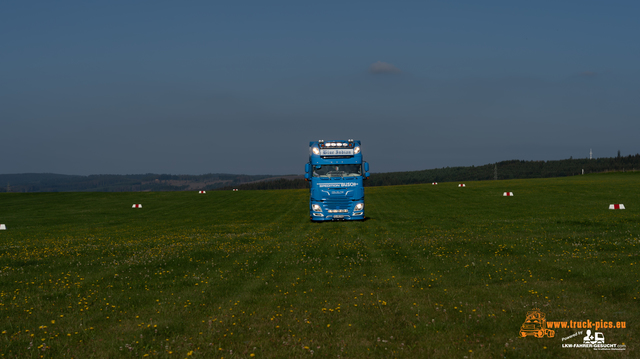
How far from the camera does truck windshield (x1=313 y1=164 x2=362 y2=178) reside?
28.7 meters

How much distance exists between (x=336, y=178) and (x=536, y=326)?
21412mm

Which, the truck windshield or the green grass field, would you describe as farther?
the truck windshield

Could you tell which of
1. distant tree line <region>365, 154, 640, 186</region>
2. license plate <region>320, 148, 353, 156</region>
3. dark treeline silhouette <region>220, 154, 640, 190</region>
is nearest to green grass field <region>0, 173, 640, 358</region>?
license plate <region>320, 148, 353, 156</region>

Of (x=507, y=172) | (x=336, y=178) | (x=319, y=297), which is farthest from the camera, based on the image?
(x=507, y=172)

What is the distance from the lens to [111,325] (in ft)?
27.1

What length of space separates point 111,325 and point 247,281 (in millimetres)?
4294

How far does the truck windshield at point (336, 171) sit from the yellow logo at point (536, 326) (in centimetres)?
2079

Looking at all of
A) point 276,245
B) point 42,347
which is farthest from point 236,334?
point 276,245

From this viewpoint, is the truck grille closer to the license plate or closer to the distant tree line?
the license plate

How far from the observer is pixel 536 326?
7.54 meters

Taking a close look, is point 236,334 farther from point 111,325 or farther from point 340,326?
point 111,325

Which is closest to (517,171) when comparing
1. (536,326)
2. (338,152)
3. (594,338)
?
(338,152)

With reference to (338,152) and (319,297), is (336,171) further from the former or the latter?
(319,297)

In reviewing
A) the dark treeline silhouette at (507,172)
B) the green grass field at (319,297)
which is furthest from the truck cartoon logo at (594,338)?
the dark treeline silhouette at (507,172)
